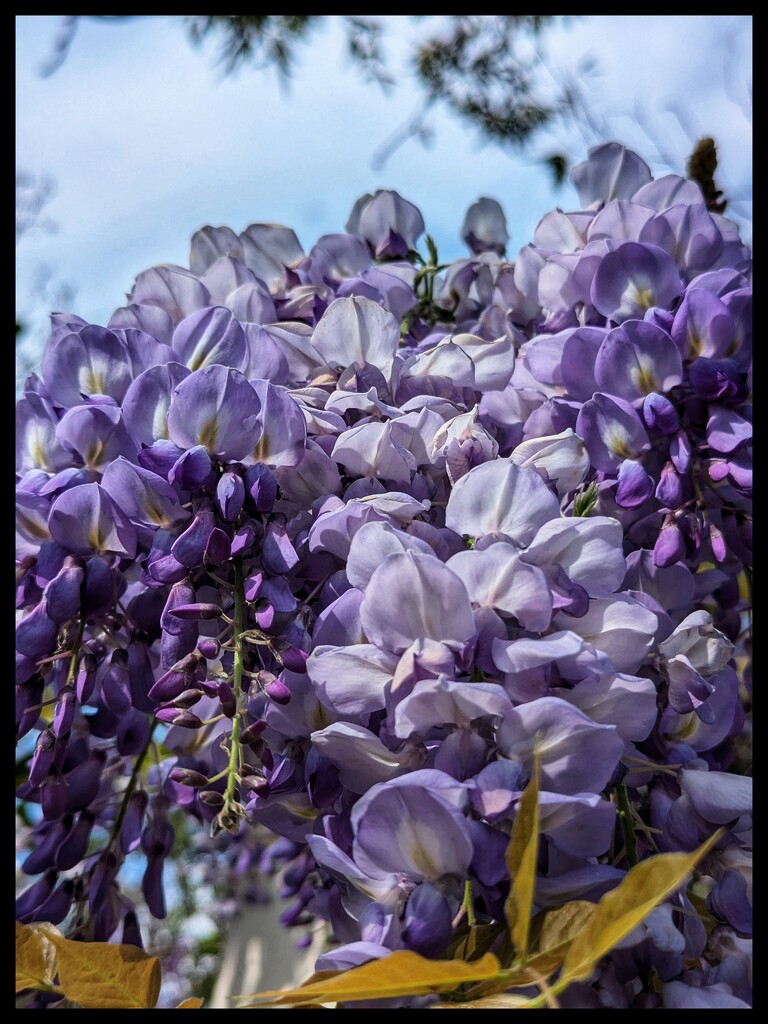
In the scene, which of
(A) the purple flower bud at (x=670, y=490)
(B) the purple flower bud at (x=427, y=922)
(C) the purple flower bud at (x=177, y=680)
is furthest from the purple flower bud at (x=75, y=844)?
(A) the purple flower bud at (x=670, y=490)

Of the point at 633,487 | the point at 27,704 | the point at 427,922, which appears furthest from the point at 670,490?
the point at 27,704

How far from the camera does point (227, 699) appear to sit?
0.44 m

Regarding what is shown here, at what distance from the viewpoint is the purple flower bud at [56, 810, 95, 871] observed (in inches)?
24.1

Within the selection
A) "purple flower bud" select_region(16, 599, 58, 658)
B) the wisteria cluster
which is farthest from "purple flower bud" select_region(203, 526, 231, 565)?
"purple flower bud" select_region(16, 599, 58, 658)

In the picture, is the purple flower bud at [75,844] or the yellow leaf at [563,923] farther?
the purple flower bud at [75,844]

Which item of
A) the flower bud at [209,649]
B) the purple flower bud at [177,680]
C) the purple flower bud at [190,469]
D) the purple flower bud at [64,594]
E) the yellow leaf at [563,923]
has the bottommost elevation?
the yellow leaf at [563,923]

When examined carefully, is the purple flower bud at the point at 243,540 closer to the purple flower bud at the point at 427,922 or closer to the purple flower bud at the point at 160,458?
the purple flower bud at the point at 160,458

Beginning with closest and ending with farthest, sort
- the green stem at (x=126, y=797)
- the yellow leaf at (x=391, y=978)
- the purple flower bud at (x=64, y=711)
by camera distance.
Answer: the yellow leaf at (x=391, y=978), the purple flower bud at (x=64, y=711), the green stem at (x=126, y=797)

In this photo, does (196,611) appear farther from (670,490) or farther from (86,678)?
(670,490)

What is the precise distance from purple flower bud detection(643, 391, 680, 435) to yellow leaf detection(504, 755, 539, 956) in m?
0.30

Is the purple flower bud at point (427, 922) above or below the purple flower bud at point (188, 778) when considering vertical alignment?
below

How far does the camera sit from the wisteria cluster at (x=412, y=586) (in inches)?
15.7

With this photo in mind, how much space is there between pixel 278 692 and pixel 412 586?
0.29 ft

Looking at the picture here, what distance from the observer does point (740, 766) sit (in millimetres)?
670
